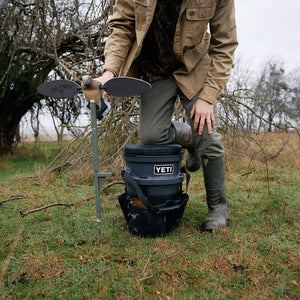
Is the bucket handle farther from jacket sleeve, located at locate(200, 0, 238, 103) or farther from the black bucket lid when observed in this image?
jacket sleeve, located at locate(200, 0, 238, 103)

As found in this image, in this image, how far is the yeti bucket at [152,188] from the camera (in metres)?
1.66

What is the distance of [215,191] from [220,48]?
0.98m

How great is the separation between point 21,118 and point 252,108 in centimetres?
551

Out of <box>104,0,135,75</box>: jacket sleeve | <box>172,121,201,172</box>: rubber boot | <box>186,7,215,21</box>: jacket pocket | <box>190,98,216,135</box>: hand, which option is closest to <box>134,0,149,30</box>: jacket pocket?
<box>104,0,135,75</box>: jacket sleeve

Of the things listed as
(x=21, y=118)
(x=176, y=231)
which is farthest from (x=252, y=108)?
(x=21, y=118)

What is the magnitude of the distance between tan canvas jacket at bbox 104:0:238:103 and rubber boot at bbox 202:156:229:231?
0.44 metres

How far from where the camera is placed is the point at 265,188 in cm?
295

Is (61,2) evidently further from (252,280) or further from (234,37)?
(252,280)

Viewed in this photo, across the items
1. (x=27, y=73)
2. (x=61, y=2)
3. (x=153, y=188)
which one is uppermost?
(x=61, y=2)

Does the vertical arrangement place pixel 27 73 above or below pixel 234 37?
above

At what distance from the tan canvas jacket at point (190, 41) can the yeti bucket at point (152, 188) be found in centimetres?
49

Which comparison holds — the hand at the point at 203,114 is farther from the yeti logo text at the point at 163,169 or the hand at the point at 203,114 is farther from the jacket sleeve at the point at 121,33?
the jacket sleeve at the point at 121,33

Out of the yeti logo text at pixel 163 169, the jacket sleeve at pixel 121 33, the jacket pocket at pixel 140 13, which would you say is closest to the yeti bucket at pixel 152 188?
the yeti logo text at pixel 163 169

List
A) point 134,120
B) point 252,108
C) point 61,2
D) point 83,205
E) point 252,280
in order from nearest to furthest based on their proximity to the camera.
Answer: point 252,280 < point 83,205 < point 134,120 < point 252,108 < point 61,2
